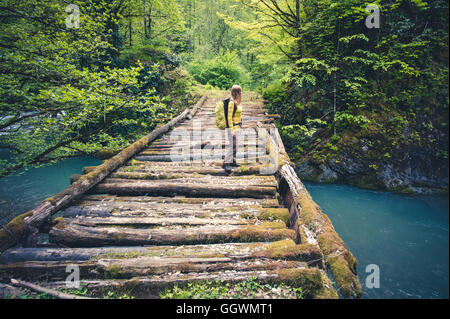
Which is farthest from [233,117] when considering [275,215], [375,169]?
[375,169]

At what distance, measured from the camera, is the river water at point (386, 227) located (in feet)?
Result: 12.8

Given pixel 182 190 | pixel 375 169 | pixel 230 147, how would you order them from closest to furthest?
pixel 182 190, pixel 230 147, pixel 375 169

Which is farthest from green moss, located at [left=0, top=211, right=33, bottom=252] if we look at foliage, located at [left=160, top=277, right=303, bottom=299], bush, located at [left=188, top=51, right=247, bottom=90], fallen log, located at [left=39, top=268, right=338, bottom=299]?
bush, located at [left=188, top=51, right=247, bottom=90]

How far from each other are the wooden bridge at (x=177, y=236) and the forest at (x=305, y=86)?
2493mm

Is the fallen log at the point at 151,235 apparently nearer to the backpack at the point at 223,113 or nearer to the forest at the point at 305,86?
the backpack at the point at 223,113

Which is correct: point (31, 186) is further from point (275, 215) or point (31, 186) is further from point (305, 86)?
point (305, 86)

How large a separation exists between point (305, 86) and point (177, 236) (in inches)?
362

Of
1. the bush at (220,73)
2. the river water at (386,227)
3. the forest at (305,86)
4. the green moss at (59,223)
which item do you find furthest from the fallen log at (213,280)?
the bush at (220,73)

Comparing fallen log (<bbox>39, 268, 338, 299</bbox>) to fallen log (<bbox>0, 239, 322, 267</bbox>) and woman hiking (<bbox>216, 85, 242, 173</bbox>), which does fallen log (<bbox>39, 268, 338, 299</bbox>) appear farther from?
woman hiking (<bbox>216, 85, 242, 173</bbox>)

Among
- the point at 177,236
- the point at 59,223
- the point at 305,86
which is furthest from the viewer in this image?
the point at 305,86

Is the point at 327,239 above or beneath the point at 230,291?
above

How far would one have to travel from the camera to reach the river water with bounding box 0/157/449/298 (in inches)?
154

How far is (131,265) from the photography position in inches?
84.0

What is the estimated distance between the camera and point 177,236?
2.61 meters
